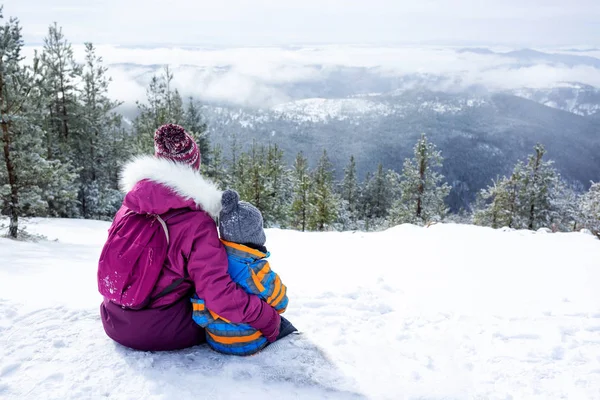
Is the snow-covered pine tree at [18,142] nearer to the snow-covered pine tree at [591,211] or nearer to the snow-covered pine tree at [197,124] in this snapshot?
the snow-covered pine tree at [197,124]

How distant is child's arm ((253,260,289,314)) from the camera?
3.19 m

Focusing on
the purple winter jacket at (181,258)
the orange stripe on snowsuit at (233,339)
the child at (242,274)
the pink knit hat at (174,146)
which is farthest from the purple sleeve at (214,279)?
the pink knit hat at (174,146)

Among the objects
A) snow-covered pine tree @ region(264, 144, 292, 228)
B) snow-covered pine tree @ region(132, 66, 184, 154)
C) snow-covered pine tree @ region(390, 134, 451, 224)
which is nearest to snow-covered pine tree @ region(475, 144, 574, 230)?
snow-covered pine tree @ region(390, 134, 451, 224)

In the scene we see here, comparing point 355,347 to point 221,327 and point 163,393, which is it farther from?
point 163,393

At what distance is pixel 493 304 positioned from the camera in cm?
491

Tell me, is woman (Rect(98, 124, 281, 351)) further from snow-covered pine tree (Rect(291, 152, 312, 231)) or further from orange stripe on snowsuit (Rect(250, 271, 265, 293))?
snow-covered pine tree (Rect(291, 152, 312, 231))

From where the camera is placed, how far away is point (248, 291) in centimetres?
316

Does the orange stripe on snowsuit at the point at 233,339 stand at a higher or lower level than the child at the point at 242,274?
lower

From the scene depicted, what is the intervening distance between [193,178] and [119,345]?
5.64 feet

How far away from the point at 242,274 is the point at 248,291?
0.15 m

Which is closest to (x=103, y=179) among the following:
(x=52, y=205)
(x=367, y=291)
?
(x=52, y=205)

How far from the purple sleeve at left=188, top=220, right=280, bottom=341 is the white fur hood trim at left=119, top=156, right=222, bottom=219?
18cm

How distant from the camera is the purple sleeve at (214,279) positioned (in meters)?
2.93

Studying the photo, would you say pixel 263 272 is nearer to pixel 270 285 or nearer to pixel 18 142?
pixel 270 285
